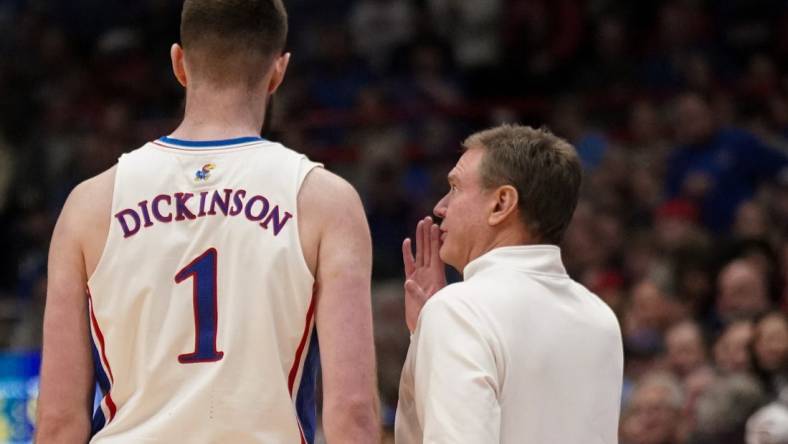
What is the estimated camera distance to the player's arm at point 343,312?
321cm

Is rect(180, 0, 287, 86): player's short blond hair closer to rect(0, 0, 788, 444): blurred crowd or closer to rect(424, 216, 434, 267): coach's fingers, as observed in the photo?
rect(424, 216, 434, 267): coach's fingers

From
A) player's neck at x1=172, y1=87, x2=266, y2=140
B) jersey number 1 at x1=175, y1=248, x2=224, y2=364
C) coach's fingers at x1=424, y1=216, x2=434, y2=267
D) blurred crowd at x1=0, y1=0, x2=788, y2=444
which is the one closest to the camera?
jersey number 1 at x1=175, y1=248, x2=224, y2=364

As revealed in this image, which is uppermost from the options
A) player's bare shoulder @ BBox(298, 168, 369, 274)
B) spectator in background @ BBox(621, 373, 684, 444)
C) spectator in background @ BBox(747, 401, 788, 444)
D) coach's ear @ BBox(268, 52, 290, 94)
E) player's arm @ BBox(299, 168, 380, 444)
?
coach's ear @ BBox(268, 52, 290, 94)

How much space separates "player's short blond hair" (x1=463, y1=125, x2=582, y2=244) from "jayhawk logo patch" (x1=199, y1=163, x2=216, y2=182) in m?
0.66

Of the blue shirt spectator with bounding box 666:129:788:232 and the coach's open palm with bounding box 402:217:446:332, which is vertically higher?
the blue shirt spectator with bounding box 666:129:788:232

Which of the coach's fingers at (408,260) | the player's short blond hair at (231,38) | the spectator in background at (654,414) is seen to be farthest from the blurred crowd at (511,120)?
the player's short blond hair at (231,38)

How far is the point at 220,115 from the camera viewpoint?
3408 millimetres

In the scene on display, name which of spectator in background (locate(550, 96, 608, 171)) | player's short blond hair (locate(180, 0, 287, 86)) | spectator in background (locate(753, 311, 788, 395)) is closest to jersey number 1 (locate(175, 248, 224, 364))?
player's short blond hair (locate(180, 0, 287, 86))

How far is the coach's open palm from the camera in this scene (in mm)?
3717

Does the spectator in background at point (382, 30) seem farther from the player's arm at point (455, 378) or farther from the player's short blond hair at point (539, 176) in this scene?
the player's arm at point (455, 378)

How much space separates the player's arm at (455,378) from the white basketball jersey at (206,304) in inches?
10.7

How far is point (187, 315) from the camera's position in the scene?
3.29 meters

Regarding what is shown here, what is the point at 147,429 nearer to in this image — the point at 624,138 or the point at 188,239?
the point at 188,239

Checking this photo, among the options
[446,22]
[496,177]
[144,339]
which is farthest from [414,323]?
[446,22]
